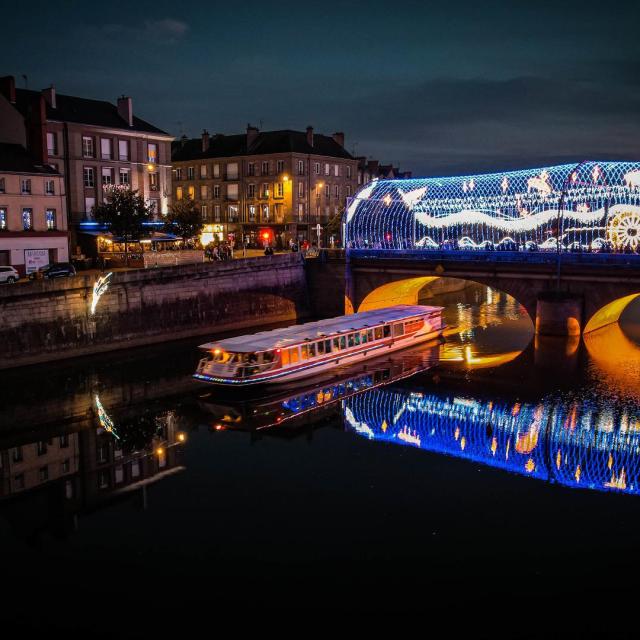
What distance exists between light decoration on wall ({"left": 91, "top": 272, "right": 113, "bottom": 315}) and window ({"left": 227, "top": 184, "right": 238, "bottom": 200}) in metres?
55.1

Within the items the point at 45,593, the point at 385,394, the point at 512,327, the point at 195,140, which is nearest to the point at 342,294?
the point at 512,327

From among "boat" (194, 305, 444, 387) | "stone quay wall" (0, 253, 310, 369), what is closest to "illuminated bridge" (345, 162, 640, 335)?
"stone quay wall" (0, 253, 310, 369)

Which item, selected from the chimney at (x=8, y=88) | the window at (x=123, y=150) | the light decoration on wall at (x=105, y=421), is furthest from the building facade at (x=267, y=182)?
the light decoration on wall at (x=105, y=421)

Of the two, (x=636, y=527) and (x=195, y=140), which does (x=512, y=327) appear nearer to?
(x=636, y=527)

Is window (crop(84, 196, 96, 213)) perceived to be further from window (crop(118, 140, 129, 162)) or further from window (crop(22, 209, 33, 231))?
window (crop(22, 209, 33, 231))

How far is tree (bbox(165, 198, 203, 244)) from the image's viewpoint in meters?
75.9

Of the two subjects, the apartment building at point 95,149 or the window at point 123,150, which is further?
the window at point 123,150

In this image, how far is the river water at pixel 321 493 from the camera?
63.9 feet

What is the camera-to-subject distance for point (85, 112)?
7531 cm

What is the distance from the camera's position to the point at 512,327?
60.1 m

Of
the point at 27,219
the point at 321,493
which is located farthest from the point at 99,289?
the point at 321,493

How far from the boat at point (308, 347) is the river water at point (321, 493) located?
1335 mm

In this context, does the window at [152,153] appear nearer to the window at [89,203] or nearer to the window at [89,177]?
the window at [89,177]

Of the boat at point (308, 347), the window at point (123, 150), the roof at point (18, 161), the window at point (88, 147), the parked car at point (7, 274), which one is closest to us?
the boat at point (308, 347)
